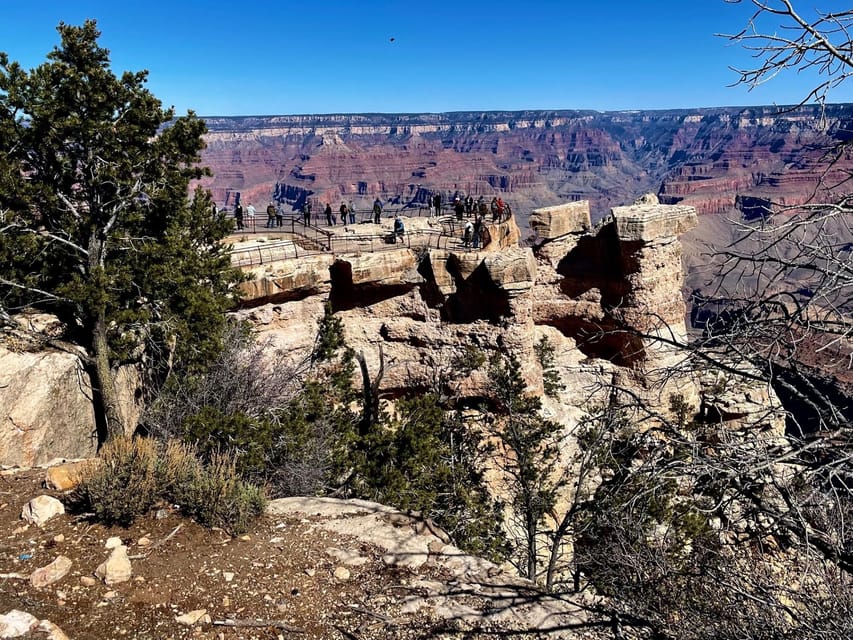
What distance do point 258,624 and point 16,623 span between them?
91.8 inches

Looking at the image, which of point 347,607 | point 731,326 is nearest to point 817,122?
point 731,326

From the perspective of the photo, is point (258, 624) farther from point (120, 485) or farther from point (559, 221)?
point (559, 221)

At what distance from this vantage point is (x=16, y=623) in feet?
17.9

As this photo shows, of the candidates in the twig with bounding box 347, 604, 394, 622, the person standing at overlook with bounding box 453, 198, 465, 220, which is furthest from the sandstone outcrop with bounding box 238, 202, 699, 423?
the twig with bounding box 347, 604, 394, 622

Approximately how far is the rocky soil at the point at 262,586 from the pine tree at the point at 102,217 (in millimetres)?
4553

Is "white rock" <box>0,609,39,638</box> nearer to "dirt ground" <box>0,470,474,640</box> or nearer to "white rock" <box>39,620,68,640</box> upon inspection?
"white rock" <box>39,620,68,640</box>

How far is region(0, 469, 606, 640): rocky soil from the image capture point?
6.12 m

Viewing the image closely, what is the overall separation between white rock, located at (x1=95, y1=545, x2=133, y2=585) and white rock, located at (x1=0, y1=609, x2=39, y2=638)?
881mm

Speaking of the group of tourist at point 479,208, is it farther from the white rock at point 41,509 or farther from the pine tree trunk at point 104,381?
the white rock at point 41,509

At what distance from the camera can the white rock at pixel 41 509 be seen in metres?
7.54

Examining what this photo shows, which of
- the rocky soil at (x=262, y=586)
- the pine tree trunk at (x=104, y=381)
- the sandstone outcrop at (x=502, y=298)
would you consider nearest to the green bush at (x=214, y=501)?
the rocky soil at (x=262, y=586)

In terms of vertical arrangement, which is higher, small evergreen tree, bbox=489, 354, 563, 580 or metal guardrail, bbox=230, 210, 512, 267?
metal guardrail, bbox=230, 210, 512, 267

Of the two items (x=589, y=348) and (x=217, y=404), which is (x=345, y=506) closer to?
(x=217, y=404)

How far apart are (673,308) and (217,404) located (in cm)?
1715
